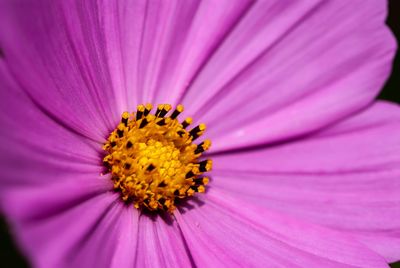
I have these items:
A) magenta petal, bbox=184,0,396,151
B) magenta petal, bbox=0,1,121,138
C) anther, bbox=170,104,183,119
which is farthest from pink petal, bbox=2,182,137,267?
magenta petal, bbox=184,0,396,151

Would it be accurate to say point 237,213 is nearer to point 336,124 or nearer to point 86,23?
point 336,124

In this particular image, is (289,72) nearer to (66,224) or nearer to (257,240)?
(257,240)

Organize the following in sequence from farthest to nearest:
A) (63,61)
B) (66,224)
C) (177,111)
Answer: (177,111)
(63,61)
(66,224)

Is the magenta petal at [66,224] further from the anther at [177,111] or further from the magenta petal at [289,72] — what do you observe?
the magenta petal at [289,72]

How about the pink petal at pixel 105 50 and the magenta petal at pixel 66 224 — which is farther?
the pink petal at pixel 105 50

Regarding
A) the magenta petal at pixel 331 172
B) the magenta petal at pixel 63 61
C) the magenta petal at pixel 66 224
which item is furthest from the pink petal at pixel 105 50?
the magenta petal at pixel 331 172

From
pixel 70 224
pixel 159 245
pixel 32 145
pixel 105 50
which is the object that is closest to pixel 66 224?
pixel 70 224
